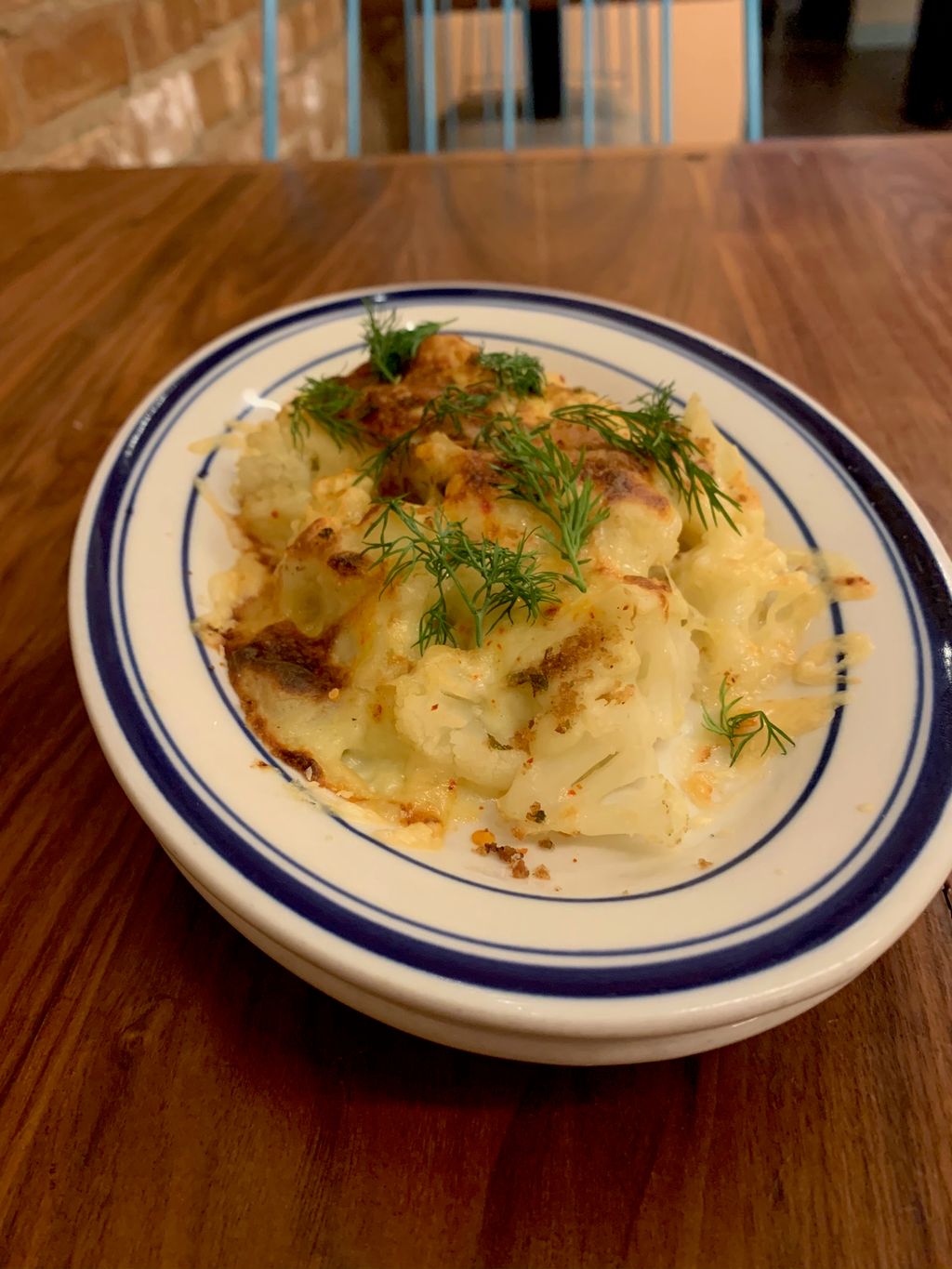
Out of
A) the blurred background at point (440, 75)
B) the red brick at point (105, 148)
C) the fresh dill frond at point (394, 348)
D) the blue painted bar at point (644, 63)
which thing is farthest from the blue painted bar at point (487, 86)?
the fresh dill frond at point (394, 348)

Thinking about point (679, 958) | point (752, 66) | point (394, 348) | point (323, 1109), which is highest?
point (752, 66)

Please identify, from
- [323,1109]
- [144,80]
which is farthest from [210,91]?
[323,1109]

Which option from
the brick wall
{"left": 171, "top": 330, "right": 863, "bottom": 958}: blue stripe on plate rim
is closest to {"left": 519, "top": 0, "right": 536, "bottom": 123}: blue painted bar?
the brick wall

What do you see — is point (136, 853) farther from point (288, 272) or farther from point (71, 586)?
point (288, 272)

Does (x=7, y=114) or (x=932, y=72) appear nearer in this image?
(x=7, y=114)

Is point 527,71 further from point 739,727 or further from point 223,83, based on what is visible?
point 739,727

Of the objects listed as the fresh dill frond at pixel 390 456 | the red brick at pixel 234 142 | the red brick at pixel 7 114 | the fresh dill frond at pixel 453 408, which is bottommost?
the fresh dill frond at pixel 390 456

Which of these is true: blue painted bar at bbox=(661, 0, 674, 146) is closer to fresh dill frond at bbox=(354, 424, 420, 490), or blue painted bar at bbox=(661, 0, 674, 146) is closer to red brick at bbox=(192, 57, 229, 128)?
red brick at bbox=(192, 57, 229, 128)

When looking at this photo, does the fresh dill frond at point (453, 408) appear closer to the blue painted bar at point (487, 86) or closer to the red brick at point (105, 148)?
the red brick at point (105, 148)
